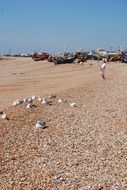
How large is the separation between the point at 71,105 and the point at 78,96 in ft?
14.2

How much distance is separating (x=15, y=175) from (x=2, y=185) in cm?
61

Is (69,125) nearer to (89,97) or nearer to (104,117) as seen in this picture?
(104,117)

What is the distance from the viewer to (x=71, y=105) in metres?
19.7

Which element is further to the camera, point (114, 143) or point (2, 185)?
point (114, 143)

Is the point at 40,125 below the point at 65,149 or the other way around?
below

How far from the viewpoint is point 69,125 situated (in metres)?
14.9

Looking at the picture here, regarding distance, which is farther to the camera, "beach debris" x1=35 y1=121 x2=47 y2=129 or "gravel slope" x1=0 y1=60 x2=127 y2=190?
"beach debris" x1=35 y1=121 x2=47 y2=129

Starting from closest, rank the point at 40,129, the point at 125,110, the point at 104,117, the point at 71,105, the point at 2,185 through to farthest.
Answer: the point at 2,185 → the point at 40,129 → the point at 104,117 → the point at 125,110 → the point at 71,105

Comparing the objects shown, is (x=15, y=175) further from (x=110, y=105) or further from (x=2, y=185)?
(x=110, y=105)

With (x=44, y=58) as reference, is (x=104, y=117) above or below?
above

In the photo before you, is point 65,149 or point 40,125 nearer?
point 65,149

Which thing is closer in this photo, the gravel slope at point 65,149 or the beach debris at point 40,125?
the gravel slope at point 65,149

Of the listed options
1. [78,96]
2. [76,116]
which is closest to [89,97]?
[78,96]

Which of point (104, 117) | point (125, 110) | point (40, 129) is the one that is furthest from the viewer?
point (125, 110)
